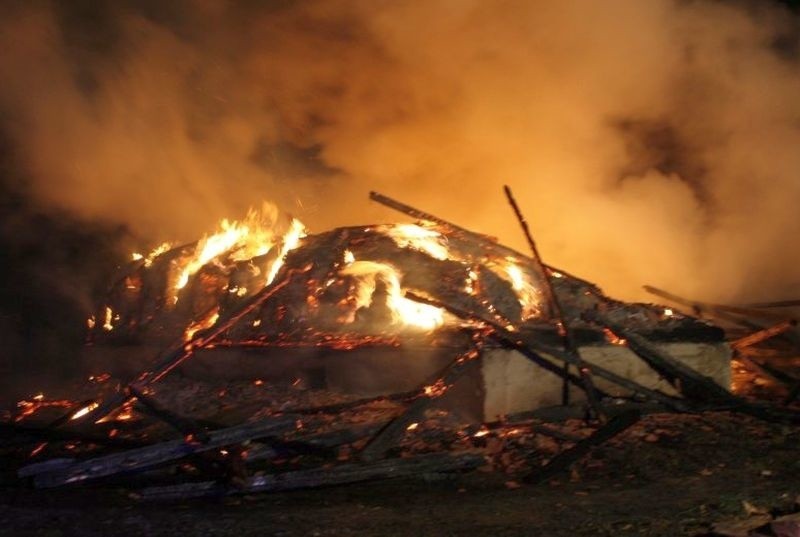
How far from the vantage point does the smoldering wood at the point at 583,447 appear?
5586 mm

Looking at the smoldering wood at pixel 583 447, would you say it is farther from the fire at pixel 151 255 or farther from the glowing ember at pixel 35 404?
the fire at pixel 151 255

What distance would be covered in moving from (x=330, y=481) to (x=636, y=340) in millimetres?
3757

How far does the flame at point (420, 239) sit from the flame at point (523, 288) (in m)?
0.86

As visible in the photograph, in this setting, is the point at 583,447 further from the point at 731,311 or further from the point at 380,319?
the point at 731,311

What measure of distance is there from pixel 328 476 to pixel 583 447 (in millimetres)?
2191

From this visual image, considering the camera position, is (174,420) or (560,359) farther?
(560,359)

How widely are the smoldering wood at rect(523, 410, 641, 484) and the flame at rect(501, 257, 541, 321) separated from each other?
209cm

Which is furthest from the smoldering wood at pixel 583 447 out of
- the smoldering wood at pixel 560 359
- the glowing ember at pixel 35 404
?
the glowing ember at pixel 35 404

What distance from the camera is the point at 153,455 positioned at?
5.65 m

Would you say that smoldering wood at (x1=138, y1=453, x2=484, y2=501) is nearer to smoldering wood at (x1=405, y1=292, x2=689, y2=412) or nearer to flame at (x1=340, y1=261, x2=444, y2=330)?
smoldering wood at (x1=405, y1=292, x2=689, y2=412)

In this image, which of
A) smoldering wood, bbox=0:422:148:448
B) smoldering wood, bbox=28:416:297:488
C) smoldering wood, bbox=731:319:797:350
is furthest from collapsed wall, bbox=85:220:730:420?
smoldering wood, bbox=28:416:297:488

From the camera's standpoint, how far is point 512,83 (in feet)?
45.9

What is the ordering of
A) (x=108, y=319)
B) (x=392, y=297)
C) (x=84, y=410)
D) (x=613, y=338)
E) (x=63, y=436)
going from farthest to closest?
1. (x=108, y=319)
2. (x=392, y=297)
3. (x=84, y=410)
4. (x=613, y=338)
5. (x=63, y=436)

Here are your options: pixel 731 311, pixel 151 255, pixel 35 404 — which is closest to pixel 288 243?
pixel 151 255
